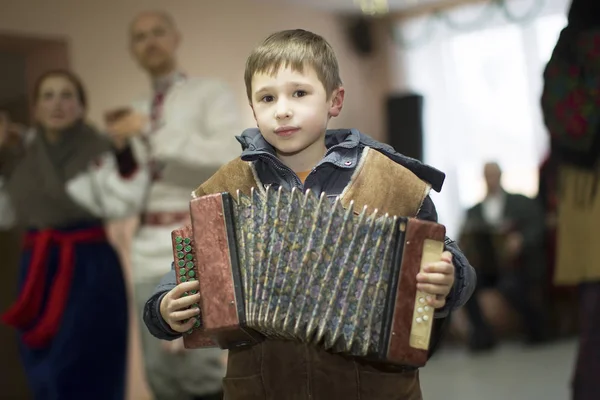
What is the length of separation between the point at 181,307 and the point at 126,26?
7.99ft

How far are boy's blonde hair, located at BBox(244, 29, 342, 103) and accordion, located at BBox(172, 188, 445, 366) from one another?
202 millimetres

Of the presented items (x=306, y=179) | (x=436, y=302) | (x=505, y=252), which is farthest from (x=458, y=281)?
(x=505, y=252)

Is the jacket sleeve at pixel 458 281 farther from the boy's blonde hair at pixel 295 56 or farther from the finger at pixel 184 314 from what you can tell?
the finger at pixel 184 314

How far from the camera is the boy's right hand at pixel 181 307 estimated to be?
1399 mm

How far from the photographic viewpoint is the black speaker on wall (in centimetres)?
290

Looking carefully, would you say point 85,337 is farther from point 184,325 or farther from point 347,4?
point 347,4

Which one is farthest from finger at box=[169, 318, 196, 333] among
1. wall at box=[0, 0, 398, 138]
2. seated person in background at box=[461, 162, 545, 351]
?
seated person in background at box=[461, 162, 545, 351]

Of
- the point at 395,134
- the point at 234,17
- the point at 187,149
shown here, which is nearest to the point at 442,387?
the point at 395,134

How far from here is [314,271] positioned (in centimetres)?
138

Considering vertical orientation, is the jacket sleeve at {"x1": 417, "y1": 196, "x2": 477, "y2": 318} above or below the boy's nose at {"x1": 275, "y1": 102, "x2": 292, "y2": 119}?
below

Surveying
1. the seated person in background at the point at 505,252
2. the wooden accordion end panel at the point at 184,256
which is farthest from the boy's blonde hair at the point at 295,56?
the seated person in background at the point at 505,252

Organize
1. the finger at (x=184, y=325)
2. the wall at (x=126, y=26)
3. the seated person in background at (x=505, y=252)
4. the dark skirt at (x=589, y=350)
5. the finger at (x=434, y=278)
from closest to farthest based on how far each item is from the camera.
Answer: the finger at (x=434, y=278)
the finger at (x=184, y=325)
the dark skirt at (x=589, y=350)
the wall at (x=126, y=26)
the seated person in background at (x=505, y=252)

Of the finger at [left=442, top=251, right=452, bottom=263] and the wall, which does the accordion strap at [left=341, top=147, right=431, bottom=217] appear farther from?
the wall

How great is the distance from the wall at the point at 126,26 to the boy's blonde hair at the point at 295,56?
175cm
